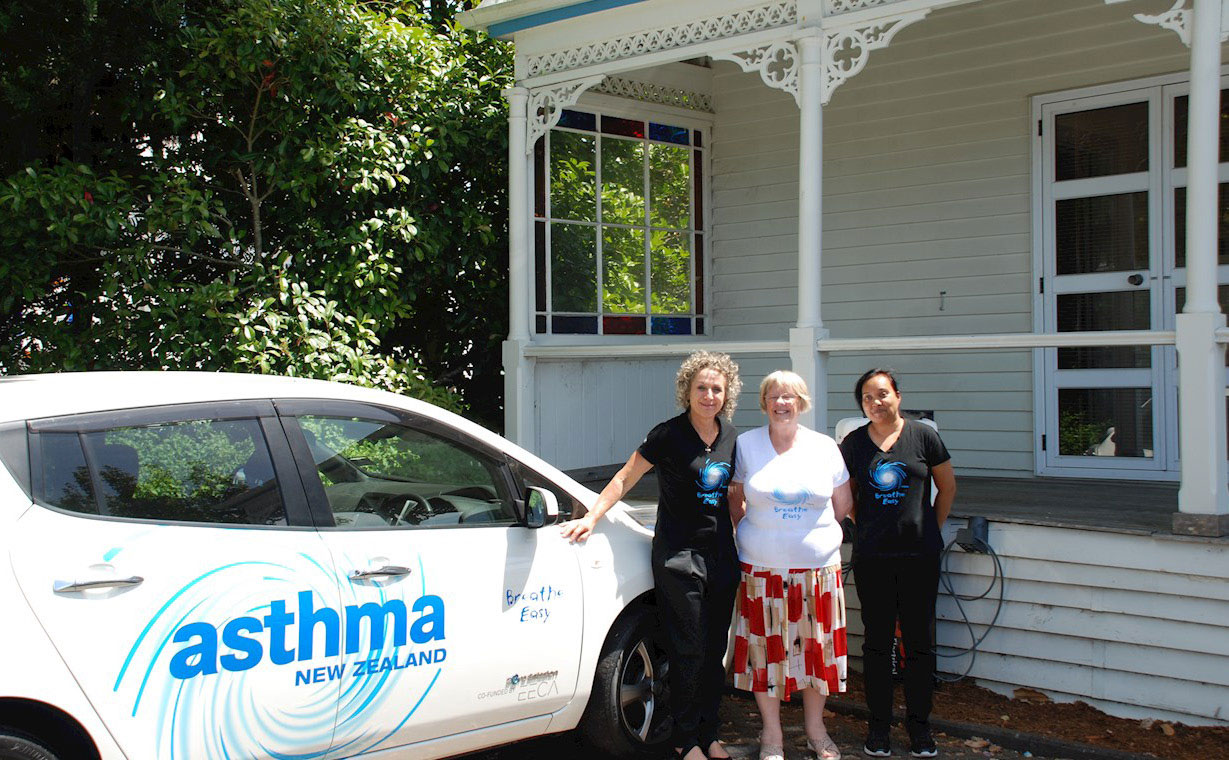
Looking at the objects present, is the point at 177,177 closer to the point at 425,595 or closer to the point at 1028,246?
the point at 425,595

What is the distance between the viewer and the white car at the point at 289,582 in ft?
10.7

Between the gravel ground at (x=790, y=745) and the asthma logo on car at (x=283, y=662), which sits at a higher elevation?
the asthma logo on car at (x=283, y=662)

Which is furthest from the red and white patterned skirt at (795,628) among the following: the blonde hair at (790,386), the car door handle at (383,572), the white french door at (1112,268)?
the white french door at (1112,268)

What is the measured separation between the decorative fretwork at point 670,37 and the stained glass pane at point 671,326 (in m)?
2.39

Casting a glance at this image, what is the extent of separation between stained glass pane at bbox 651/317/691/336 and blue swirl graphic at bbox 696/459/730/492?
4.93m

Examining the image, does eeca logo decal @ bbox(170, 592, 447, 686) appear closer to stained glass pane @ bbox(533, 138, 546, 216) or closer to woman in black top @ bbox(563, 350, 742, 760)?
woman in black top @ bbox(563, 350, 742, 760)

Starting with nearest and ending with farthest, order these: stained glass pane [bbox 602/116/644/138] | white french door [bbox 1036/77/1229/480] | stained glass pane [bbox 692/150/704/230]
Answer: white french door [bbox 1036/77/1229/480], stained glass pane [bbox 602/116/644/138], stained glass pane [bbox 692/150/704/230]

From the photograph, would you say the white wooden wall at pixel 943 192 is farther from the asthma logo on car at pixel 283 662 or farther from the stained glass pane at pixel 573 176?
the asthma logo on car at pixel 283 662

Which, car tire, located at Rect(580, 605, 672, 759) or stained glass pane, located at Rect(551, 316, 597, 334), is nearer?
car tire, located at Rect(580, 605, 672, 759)

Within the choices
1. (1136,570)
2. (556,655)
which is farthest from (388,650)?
(1136,570)

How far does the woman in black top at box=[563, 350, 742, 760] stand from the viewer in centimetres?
482

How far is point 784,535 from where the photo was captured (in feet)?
16.0

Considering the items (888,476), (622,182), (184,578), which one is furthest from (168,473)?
(622,182)

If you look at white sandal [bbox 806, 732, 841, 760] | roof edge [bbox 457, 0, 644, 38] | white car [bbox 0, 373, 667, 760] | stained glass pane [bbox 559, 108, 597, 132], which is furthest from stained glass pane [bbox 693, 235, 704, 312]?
white sandal [bbox 806, 732, 841, 760]
